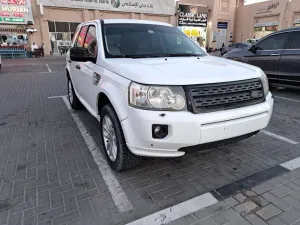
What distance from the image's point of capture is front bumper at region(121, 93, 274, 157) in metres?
2.26

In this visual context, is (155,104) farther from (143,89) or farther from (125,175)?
(125,175)

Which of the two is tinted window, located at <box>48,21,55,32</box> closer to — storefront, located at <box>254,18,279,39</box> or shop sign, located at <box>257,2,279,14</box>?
storefront, located at <box>254,18,279,39</box>

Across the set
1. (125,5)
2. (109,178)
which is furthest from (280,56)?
(125,5)

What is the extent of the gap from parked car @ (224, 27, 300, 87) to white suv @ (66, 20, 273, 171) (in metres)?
4.13

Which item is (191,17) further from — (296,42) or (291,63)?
(291,63)

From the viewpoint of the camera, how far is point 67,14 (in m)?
26.5

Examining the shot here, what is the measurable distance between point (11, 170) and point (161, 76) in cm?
233

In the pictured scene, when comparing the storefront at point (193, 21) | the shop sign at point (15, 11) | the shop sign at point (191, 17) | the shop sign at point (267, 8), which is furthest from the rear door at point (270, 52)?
the shop sign at point (267, 8)

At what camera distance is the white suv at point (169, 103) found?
230cm

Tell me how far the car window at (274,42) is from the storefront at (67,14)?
2412cm

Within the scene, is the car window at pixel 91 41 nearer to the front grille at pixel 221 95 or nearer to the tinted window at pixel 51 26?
the front grille at pixel 221 95

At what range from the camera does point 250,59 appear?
7.39m

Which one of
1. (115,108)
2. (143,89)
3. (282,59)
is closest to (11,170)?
(115,108)

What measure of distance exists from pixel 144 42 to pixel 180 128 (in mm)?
1845
